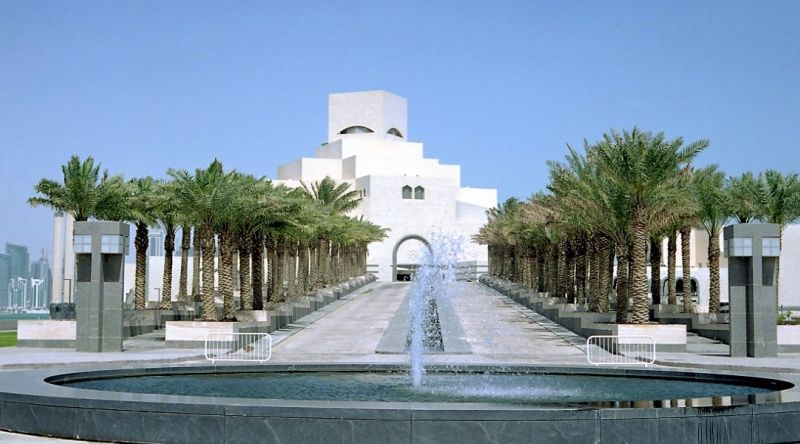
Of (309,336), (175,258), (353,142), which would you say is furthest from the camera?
(353,142)

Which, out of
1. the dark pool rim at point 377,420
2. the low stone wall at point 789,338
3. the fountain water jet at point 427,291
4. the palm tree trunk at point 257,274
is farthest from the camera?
the palm tree trunk at point 257,274

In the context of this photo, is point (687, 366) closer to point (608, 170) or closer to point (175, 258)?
point (608, 170)

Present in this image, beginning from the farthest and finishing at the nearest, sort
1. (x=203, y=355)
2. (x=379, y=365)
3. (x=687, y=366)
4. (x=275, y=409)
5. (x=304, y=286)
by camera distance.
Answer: (x=304, y=286)
(x=203, y=355)
(x=687, y=366)
(x=379, y=365)
(x=275, y=409)

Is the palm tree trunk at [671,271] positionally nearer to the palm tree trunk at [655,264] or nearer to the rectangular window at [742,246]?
the palm tree trunk at [655,264]

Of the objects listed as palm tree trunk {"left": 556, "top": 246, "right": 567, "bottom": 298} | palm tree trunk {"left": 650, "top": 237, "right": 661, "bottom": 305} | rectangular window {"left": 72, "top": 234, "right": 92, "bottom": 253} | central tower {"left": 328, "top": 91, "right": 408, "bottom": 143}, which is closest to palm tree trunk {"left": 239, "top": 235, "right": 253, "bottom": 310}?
rectangular window {"left": 72, "top": 234, "right": 92, "bottom": 253}

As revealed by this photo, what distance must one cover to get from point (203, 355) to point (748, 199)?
57.1 feet

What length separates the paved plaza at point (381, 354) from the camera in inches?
734

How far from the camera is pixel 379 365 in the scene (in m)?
15.6

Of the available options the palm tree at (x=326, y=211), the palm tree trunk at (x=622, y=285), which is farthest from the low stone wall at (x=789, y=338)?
the palm tree at (x=326, y=211)

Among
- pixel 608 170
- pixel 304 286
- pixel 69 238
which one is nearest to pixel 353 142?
pixel 69 238

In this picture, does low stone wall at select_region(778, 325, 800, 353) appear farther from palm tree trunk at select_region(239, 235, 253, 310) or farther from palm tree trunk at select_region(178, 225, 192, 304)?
palm tree trunk at select_region(178, 225, 192, 304)

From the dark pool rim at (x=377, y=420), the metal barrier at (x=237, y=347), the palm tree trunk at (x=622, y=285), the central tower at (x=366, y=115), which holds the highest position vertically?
the central tower at (x=366, y=115)

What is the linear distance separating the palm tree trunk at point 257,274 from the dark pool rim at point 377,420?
2164 centimetres

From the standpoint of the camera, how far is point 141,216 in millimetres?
30656
